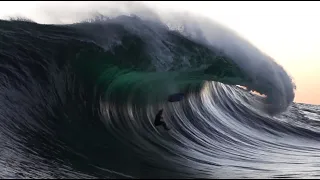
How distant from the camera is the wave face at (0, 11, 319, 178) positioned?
303 inches

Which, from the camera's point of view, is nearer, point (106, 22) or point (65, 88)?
point (65, 88)

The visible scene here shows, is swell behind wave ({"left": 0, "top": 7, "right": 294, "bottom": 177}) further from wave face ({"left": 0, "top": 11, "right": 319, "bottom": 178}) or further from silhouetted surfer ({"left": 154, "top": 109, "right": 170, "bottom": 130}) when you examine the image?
silhouetted surfer ({"left": 154, "top": 109, "right": 170, "bottom": 130})

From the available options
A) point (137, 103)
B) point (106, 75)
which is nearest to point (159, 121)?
point (137, 103)

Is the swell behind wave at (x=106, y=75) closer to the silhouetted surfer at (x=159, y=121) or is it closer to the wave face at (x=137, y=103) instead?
the wave face at (x=137, y=103)

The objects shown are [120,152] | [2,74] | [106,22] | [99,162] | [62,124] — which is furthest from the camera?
[106,22]

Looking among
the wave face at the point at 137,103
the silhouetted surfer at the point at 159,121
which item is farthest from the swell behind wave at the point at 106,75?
the silhouetted surfer at the point at 159,121

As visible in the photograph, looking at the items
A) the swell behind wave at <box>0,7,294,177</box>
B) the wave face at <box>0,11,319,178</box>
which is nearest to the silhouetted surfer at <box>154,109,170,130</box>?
the wave face at <box>0,11,319,178</box>

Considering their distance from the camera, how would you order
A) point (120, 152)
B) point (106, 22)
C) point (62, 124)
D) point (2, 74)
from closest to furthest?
point (120, 152) → point (62, 124) → point (2, 74) → point (106, 22)

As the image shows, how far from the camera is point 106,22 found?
36.7ft

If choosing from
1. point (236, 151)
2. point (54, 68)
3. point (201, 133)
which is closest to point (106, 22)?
point (54, 68)

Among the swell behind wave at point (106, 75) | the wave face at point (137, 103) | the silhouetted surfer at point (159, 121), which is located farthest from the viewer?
the silhouetted surfer at point (159, 121)

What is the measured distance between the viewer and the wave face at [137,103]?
770 centimetres

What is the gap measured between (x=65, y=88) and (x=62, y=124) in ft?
3.87

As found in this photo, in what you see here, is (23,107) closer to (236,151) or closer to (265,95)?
(236,151)
